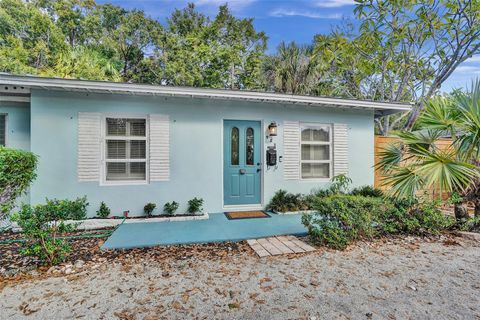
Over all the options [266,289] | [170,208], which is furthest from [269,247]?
[170,208]

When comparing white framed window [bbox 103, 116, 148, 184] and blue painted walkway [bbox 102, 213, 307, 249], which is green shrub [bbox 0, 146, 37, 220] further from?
white framed window [bbox 103, 116, 148, 184]

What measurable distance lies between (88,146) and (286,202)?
4.41 meters

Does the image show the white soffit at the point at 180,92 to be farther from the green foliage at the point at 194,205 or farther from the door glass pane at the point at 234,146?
the green foliage at the point at 194,205

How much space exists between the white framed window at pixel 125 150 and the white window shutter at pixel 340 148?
454cm

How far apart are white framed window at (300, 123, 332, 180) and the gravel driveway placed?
9.49 feet

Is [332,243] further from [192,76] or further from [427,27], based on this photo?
[192,76]

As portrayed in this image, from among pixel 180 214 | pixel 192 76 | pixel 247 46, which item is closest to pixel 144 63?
pixel 192 76

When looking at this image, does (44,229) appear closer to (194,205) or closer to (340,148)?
(194,205)

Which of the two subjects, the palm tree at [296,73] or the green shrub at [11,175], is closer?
the green shrub at [11,175]

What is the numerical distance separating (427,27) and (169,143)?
796 cm

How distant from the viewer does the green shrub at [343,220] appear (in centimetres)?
355

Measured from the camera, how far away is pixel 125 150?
5059mm

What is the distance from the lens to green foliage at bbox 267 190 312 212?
553 centimetres

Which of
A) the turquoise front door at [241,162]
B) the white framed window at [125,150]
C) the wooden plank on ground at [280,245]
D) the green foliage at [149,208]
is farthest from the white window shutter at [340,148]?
the white framed window at [125,150]
